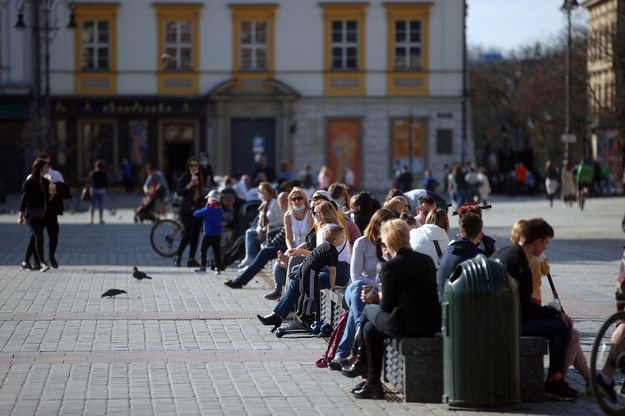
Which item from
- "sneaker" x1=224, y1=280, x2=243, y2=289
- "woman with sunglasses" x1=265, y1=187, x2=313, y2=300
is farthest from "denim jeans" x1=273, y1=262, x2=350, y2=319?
"sneaker" x1=224, y1=280, x2=243, y2=289

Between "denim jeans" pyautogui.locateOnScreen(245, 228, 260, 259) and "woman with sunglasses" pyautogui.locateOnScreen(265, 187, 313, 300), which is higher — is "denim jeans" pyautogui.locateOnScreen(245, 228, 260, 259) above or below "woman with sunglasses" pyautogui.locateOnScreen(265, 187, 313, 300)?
below

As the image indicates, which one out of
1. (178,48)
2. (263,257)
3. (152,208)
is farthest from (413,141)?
(263,257)

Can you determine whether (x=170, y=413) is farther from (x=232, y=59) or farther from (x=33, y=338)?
(x=232, y=59)

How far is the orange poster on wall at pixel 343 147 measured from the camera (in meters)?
62.2

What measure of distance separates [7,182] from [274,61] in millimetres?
12207

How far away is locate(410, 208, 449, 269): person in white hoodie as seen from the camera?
13602 mm

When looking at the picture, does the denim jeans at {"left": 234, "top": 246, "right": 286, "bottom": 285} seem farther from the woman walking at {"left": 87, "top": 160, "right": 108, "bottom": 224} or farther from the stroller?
the woman walking at {"left": 87, "top": 160, "right": 108, "bottom": 224}

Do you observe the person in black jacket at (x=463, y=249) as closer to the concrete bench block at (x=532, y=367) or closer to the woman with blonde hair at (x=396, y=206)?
the concrete bench block at (x=532, y=367)

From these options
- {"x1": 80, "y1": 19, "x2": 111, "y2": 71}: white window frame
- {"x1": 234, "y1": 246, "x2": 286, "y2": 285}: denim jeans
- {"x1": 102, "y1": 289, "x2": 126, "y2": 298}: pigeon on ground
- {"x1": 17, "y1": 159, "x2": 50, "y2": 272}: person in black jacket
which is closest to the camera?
{"x1": 102, "y1": 289, "x2": 126, "y2": 298}: pigeon on ground

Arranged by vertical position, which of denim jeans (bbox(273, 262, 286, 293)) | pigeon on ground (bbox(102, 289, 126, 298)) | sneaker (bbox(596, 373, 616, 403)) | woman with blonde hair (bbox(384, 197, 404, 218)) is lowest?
pigeon on ground (bbox(102, 289, 126, 298))

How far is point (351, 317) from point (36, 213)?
1223 cm

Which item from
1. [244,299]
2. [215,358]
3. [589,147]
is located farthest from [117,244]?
[589,147]

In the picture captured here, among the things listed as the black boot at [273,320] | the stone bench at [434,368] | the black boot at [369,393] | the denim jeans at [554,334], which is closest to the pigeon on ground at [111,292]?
the black boot at [273,320]

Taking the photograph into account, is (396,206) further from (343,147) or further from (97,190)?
(343,147)
